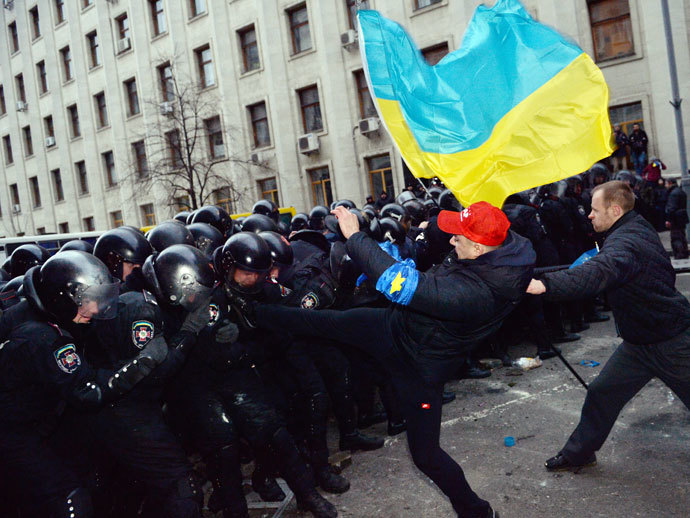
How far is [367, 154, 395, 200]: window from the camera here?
2202 cm

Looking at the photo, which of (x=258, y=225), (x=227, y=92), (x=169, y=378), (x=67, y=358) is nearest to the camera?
(x=67, y=358)

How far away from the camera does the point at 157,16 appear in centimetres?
2752

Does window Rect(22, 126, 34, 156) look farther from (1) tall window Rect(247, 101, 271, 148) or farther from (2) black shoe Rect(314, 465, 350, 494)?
(2) black shoe Rect(314, 465, 350, 494)

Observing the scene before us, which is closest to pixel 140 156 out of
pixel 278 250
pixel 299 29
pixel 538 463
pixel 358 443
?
pixel 299 29

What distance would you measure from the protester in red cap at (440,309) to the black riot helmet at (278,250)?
1157 millimetres

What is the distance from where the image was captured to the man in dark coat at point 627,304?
140 inches

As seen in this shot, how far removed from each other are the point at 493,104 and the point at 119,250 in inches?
126

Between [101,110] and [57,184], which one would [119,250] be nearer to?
[101,110]

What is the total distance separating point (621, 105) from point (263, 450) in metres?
17.4

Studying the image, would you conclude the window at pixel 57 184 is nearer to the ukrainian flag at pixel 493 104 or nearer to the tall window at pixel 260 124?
the tall window at pixel 260 124

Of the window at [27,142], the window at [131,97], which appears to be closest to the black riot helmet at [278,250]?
the window at [131,97]

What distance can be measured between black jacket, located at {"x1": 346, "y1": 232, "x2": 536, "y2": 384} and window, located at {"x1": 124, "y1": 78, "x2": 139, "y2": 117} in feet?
95.3

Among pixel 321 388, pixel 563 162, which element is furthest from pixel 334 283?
pixel 563 162

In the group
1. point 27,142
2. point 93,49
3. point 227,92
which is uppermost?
point 93,49
